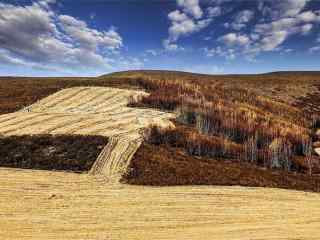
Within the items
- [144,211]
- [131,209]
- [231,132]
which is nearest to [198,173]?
[144,211]

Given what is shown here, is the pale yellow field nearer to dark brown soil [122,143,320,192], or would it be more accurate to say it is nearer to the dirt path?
the dirt path

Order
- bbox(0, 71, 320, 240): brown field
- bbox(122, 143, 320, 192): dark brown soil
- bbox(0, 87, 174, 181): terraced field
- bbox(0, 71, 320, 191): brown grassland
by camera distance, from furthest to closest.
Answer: bbox(0, 87, 174, 181): terraced field → bbox(0, 71, 320, 191): brown grassland → bbox(122, 143, 320, 192): dark brown soil → bbox(0, 71, 320, 240): brown field

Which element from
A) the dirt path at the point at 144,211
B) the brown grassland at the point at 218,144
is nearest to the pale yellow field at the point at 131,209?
the dirt path at the point at 144,211

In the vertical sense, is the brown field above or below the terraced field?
below

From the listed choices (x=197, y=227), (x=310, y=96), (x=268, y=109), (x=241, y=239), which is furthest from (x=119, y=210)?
(x=310, y=96)

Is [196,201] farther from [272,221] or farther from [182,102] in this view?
[182,102]

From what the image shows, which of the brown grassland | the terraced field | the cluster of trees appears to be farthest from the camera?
the cluster of trees

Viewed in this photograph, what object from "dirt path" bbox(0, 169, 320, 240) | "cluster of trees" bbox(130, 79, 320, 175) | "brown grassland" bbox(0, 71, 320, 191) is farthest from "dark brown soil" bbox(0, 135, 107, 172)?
"cluster of trees" bbox(130, 79, 320, 175)
